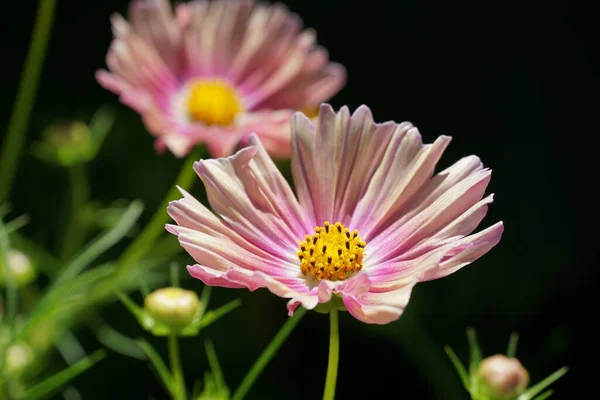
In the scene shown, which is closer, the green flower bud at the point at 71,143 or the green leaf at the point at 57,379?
the green leaf at the point at 57,379

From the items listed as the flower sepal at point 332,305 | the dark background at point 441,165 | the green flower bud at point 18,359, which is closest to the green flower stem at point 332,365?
the flower sepal at point 332,305

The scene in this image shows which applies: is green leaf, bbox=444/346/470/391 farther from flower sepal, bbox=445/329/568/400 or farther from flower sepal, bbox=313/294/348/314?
flower sepal, bbox=313/294/348/314

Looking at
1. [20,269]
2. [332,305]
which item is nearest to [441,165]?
[20,269]

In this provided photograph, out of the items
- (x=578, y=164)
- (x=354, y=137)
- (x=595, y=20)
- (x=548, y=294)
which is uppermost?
(x=595, y=20)

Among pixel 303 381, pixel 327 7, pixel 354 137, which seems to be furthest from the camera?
pixel 327 7

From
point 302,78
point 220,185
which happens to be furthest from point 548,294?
point 220,185

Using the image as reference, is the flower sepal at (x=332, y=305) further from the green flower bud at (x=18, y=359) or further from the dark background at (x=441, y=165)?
the dark background at (x=441, y=165)

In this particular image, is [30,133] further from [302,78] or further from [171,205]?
[171,205]
